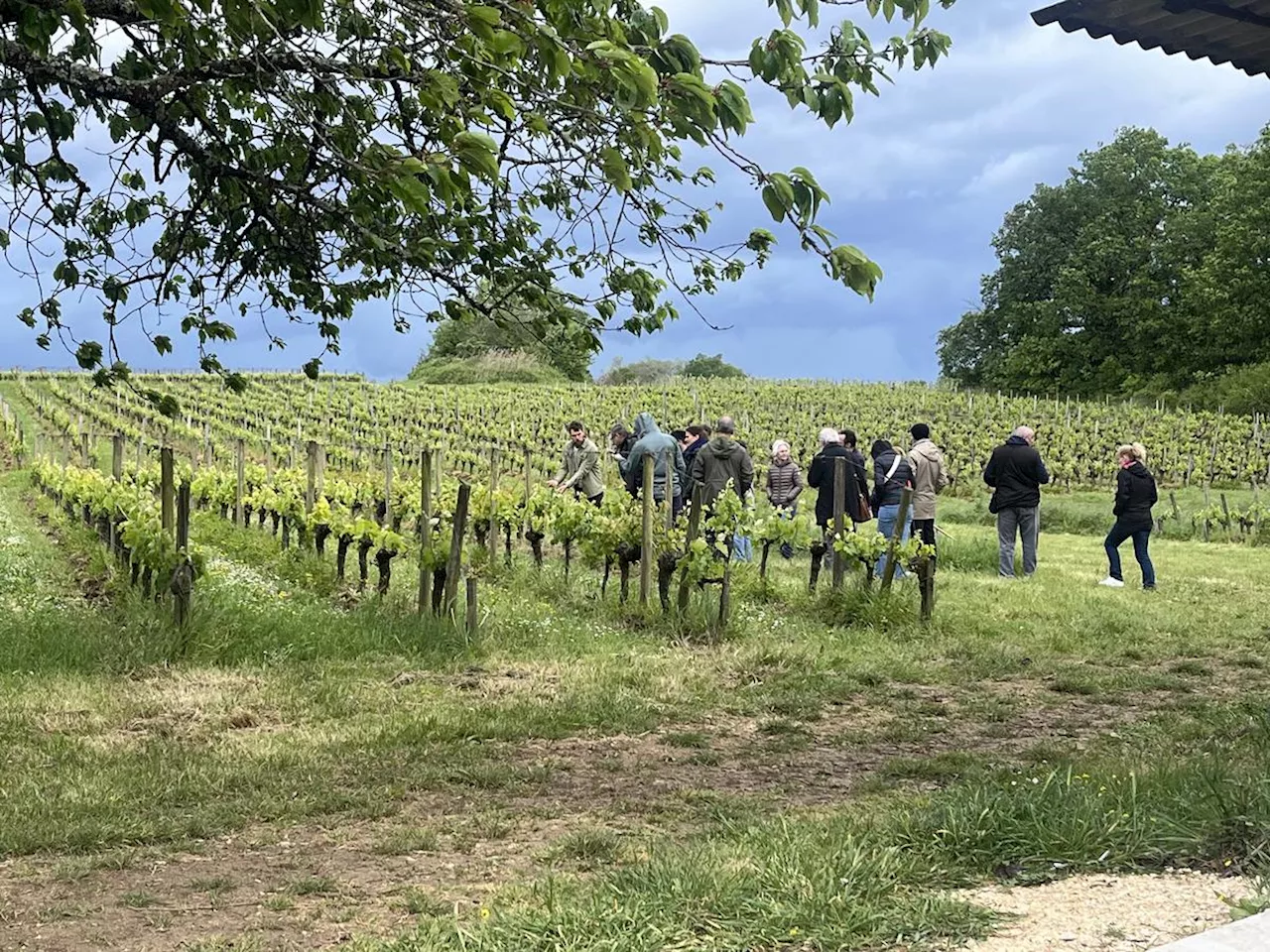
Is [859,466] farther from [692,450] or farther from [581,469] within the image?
[581,469]

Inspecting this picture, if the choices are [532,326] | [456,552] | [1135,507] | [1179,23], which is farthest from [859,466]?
[1179,23]

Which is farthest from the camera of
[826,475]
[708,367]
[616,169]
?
[708,367]

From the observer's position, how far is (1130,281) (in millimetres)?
55281

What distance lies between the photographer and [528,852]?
4.12 m

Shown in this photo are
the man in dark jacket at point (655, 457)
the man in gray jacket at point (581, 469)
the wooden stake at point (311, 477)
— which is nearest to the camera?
the man in dark jacket at point (655, 457)

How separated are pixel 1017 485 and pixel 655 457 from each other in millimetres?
3826

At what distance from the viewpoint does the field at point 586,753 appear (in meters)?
3.40

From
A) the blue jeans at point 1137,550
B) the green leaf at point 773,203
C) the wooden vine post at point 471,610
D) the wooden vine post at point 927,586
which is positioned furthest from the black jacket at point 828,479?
the green leaf at point 773,203

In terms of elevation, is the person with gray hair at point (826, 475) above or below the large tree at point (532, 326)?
below

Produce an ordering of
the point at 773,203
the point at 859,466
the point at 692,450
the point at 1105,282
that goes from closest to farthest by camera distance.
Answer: the point at 773,203 → the point at 859,466 → the point at 692,450 → the point at 1105,282

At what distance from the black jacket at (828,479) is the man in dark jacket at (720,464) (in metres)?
0.82

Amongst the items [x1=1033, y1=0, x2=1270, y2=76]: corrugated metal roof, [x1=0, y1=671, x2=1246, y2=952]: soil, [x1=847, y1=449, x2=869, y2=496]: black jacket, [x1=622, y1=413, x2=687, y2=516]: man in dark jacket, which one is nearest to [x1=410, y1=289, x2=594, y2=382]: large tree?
[x1=0, y1=671, x2=1246, y2=952]: soil

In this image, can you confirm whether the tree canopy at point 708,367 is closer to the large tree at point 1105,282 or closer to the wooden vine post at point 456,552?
the large tree at point 1105,282

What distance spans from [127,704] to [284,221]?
284 centimetres
